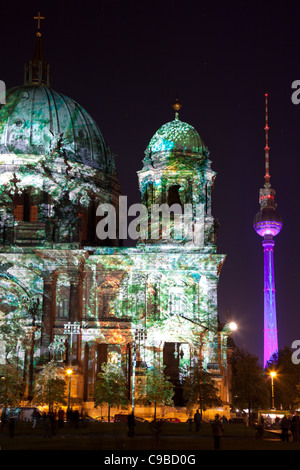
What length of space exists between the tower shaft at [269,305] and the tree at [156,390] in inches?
3747

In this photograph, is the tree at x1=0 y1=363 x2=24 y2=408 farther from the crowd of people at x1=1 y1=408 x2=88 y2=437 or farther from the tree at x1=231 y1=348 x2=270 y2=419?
the tree at x1=231 y1=348 x2=270 y2=419

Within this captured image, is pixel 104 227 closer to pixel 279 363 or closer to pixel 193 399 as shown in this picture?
pixel 193 399

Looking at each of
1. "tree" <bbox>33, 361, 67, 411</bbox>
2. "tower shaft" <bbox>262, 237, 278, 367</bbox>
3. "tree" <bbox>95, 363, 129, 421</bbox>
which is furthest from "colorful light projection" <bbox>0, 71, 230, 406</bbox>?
"tower shaft" <bbox>262, 237, 278, 367</bbox>

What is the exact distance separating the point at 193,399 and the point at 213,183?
2295cm

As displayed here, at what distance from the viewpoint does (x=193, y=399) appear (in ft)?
217

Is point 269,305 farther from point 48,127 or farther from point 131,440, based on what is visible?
point 131,440

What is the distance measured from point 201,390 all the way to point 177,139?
2506 cm

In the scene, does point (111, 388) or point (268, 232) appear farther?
point (268, 232)

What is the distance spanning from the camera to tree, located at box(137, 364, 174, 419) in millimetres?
66375

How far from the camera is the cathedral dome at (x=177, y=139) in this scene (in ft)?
255

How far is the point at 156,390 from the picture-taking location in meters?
66.5

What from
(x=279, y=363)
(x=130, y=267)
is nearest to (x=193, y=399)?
(x=130, y=267)

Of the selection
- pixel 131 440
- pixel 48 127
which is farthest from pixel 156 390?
pixel 48 127
